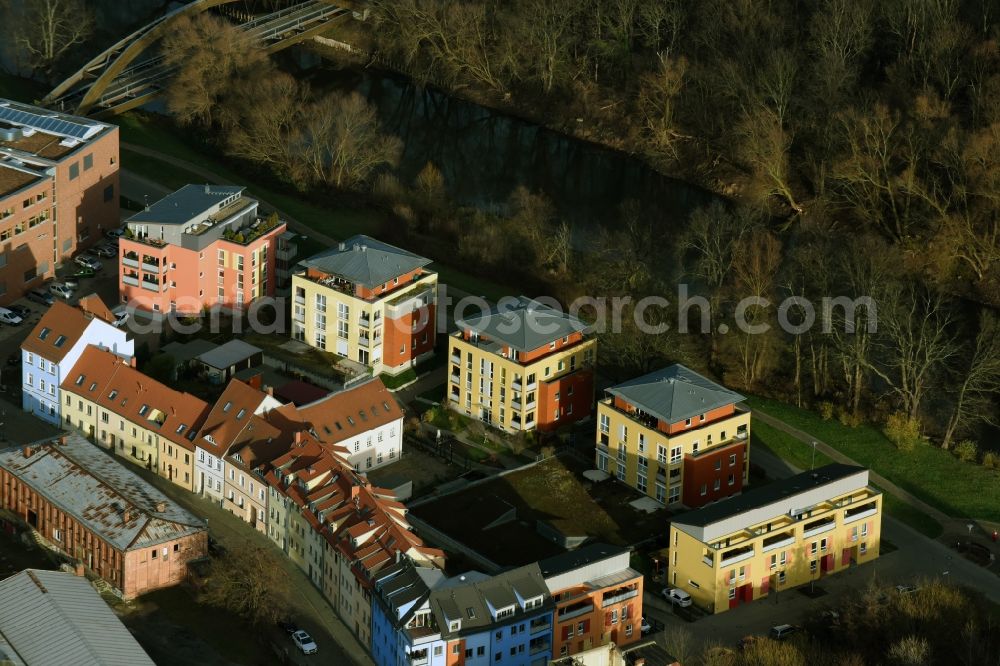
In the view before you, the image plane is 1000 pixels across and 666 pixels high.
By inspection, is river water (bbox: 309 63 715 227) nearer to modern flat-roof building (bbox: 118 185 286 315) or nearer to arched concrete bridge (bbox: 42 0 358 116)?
arched concrete bridge (bbox: 42 0 358 116)

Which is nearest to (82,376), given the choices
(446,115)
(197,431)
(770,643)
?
(197,431)

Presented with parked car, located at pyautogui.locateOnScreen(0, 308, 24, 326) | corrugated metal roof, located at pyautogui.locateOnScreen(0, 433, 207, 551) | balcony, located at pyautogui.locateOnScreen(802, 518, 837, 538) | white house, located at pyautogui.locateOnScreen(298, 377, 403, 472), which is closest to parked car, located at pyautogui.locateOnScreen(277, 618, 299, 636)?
corrugated metal roof, located at pyautogui.locateOnScreen(0, 433, 207, 551)

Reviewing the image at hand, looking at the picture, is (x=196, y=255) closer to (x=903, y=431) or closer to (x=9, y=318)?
(x=9, y=318)

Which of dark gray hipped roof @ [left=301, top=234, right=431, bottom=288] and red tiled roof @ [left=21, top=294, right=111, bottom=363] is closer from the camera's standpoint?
red tiled roof @ [left=21, top=294, right=111, bottom=363]

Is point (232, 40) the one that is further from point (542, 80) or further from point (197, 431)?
point (197, 431)

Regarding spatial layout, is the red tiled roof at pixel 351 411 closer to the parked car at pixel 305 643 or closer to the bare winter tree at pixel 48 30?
the parked car at pixel 305 643
